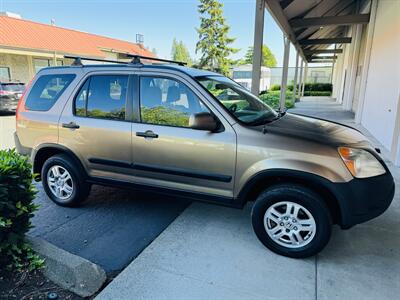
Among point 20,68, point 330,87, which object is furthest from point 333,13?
point 20,68

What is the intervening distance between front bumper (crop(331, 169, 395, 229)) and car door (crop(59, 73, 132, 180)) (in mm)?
2279

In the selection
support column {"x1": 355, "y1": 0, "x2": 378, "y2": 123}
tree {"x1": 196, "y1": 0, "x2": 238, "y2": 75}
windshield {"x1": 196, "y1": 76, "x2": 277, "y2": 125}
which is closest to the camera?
windshield {"x1": 196, "y1": 76, "x2": 277, "y2": 125}

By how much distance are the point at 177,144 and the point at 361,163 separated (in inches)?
70.6

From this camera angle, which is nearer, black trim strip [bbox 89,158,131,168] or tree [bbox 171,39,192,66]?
black trim strip [bbox 89,158,131,168]

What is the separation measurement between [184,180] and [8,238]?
5.47ft

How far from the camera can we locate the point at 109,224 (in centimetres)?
357

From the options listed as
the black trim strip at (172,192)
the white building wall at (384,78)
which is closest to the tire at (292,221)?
the black trim strip at (172,192)

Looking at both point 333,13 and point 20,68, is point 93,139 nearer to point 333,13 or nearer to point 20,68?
point 333,13

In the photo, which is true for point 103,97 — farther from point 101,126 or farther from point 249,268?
point 249,268

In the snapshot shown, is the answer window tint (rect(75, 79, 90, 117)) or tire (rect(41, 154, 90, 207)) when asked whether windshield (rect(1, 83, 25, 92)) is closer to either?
tire (rect(41, 154, 90, 207))

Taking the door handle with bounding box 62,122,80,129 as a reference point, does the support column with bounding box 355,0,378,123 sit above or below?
above

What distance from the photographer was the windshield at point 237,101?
324 centimetres

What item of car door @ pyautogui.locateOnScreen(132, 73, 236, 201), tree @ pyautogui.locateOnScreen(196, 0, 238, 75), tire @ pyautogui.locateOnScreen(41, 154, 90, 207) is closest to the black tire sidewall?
tire @ pyautogui.locateOnScreen(41, 154, 90, 207)

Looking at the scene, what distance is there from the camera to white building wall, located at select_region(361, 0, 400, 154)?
7.05 meters
